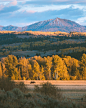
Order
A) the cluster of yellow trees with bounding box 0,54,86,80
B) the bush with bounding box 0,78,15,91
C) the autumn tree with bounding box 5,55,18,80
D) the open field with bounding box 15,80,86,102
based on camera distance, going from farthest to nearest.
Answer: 1. the autumn tree with bounding box 5,55,18,80
2. the cluster of yellow trees with bounding box 0,54,86,80
3. the open field with bounding box 15,80,86,102
4. the bush with bounding box 0,78,15,91

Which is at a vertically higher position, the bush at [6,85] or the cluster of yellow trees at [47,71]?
the bush at [6,85]

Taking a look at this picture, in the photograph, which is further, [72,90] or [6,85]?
[72,90]

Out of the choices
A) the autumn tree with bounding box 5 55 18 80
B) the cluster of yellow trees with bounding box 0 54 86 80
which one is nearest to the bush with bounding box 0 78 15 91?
the cluster of yellow trees with bounding box 0 54 86 80

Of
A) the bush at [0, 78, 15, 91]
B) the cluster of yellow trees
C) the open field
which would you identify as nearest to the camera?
the bush at [0, 78, 15, 91]

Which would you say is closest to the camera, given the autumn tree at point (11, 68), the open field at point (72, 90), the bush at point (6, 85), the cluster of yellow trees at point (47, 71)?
the bush at point (6, 85)

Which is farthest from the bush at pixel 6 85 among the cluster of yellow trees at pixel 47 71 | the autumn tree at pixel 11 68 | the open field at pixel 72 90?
the autumn tree at pixel 11 68

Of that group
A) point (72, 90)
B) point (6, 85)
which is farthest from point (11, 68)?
point (6, 85)

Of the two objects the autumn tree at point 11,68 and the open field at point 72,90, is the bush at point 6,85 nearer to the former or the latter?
the open field at point 72,90

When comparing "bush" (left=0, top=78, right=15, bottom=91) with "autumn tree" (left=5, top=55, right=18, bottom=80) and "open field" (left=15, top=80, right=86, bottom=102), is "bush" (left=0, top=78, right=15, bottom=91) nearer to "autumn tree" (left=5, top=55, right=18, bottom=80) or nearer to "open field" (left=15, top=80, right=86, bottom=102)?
"open field" (left=15, top=80, right=86, bottom=102)

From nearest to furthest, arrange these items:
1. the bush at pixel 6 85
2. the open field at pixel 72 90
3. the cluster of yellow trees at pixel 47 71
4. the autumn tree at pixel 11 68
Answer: the bush at pixel 6 85
the open field at pixel 72 90
the cluster of yellow trees at pixel 47 71
the autumn tree at pixel 11 68

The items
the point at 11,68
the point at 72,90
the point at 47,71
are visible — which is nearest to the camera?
the point at 72,90

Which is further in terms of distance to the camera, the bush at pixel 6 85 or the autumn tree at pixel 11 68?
the autumn tree at pixel 11 68

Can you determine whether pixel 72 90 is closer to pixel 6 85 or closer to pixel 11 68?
pixel 6 85

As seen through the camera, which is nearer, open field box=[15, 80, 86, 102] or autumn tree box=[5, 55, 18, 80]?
open field box=[15, 80, 86, 102]
